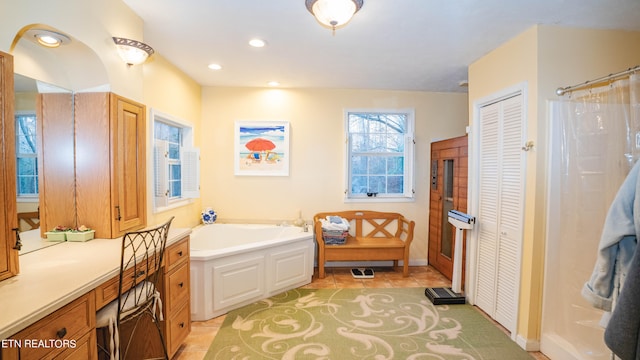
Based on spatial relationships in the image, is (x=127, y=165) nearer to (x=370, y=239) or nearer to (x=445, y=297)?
(x=370, y=239)

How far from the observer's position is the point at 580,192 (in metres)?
1.93

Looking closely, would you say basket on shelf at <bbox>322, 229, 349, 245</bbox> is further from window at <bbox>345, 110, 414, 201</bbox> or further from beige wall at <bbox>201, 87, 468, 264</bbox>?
window at <bbox>345, 110, 414, 201</bbox>

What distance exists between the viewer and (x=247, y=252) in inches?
109

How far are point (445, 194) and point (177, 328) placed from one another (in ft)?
10.5

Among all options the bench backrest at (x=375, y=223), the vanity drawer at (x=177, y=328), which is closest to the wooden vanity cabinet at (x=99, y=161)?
the vanity drawer at (x=177, y=328)

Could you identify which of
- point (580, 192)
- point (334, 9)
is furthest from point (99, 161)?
point (580, 192)

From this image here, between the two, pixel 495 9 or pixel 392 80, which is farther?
pixel 392 80

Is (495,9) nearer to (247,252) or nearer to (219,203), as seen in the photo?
(247,252)

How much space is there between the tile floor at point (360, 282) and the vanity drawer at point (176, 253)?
731 mm

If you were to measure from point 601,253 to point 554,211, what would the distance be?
1.01m

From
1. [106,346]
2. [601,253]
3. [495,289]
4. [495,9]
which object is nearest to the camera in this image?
[601,253]

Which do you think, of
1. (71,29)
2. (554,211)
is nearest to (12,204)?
(71,29)

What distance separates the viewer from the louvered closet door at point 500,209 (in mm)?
2258

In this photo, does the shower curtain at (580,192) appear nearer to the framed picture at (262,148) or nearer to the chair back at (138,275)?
the chair back at (138,275)
